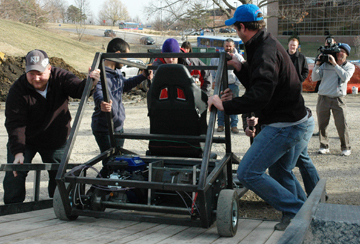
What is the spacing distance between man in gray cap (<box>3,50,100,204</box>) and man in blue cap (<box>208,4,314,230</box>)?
1.44 m

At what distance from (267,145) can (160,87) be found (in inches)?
47.2

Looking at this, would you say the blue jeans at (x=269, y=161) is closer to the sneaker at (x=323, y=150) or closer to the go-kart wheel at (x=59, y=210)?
the go-kart wheel at (x=59, y=210)

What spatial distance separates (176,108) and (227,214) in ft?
4.21

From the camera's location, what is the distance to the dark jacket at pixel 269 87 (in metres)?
3.19

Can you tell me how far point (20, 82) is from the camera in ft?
13.3

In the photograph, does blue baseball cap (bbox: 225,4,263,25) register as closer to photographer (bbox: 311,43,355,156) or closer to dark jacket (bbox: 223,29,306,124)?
dark jacket (bbox: 223,29,306,124)

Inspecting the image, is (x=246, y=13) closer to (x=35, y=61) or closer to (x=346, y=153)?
(x=35, y=61)

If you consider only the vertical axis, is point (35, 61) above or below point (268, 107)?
above

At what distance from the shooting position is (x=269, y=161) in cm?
347

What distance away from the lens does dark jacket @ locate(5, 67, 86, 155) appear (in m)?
3.94

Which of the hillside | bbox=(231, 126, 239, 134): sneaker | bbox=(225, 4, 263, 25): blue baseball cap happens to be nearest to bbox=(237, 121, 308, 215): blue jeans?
bbox=(225, 4, 263, 25): blue baseball cap

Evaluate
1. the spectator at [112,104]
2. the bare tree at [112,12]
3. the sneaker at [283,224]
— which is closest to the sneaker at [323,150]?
the spectator at [112,104]

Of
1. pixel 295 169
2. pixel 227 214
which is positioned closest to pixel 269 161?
pixel 227 214

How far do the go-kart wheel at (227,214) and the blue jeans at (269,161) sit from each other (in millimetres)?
235
